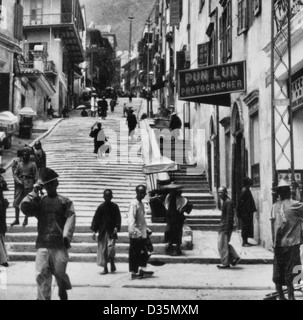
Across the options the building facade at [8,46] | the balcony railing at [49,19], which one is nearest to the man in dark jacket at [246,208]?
the building facade at [8,46]

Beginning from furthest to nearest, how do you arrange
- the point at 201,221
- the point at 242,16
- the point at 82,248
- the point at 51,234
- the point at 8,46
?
the point at 8,46 < the point at 201,221 < the point at 242,16 < the point at 82,248 < the point at 51,234

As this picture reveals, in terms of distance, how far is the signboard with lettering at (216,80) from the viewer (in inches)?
628

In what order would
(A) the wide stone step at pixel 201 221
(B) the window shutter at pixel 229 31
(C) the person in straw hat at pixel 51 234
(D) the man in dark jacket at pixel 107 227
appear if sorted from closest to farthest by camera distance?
(C) the person in straw hat at pixel 51 234
(D) the man in dark jacket at pixel 107 227
(A) the wide stone step at pixel 201 221
(B) the window shutter at pixel 229 31

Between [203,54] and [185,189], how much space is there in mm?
5766

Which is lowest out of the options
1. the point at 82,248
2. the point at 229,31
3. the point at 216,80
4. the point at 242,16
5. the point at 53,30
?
the point at 82,248

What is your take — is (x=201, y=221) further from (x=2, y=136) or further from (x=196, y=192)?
(x=2, y=136)

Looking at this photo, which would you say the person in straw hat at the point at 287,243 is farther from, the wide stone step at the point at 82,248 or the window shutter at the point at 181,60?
the window shutter at the point at 181,60

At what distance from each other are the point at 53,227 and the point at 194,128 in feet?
66.3

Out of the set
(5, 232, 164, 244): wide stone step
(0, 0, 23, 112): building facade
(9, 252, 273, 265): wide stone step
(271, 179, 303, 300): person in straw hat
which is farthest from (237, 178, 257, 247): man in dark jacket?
(0, 0, 23, 112): building facade

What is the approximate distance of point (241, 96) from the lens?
16703mm

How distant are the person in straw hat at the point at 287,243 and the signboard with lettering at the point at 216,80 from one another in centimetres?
812

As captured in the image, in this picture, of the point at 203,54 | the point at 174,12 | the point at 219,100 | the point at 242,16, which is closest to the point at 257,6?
the point at 242,16
